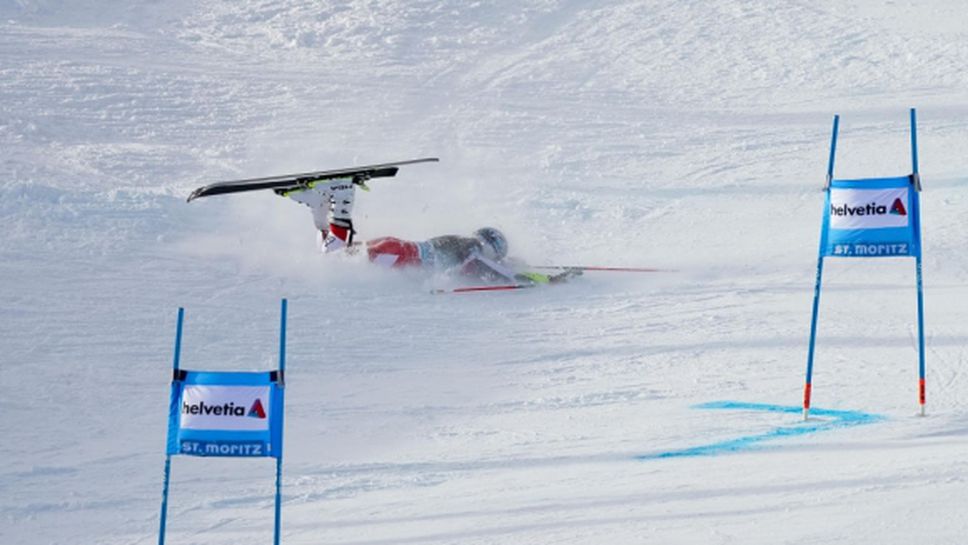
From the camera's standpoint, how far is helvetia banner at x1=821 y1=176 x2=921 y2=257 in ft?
30.7

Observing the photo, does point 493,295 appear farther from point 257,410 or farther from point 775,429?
point 257,410

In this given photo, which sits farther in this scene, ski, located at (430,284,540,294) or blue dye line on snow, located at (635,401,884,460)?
ski, located at (430,284,540,294)

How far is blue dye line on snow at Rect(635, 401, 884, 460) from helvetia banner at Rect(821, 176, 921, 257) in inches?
45.7

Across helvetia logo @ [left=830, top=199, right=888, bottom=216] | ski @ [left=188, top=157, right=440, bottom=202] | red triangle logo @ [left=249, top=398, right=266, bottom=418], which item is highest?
ski @ [left=188, top=157, right=440, bottom=202]

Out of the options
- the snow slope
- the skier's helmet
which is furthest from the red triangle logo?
the skier's helmet

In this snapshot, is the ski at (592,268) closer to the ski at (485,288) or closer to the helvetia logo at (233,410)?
the ski at (485,288)

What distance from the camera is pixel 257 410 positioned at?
7000mm

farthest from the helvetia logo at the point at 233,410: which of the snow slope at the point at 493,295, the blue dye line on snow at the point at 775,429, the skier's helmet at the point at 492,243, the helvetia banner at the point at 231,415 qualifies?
the skier's helmet at the point at 492,243

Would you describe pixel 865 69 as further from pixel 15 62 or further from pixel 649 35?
pixel 15 62

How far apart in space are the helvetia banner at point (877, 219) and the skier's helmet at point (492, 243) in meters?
5.64

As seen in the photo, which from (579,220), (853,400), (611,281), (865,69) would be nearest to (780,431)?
(853,400)

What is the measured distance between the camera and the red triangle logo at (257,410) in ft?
22.9

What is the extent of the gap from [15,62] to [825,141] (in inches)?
455

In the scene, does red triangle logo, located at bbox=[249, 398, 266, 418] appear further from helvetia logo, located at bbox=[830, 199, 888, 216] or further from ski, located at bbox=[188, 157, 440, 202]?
ski, located at bbox=[188, 157, 440, 202]
